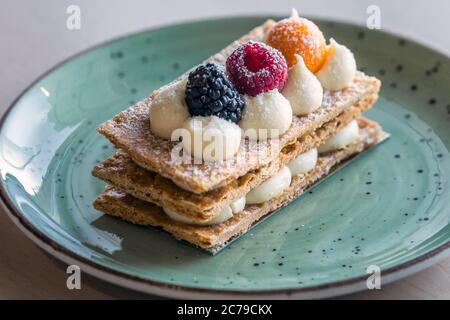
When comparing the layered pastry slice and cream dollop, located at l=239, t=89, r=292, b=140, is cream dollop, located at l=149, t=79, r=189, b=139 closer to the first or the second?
the layered pastry slice

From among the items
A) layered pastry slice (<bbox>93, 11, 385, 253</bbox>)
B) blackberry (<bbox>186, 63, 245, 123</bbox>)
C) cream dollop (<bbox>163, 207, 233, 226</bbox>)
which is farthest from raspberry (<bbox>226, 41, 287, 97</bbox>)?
cream dollop (<bbox>163, 207, 233, 226</bbox>)

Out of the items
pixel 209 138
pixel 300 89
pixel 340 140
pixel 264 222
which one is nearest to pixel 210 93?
pixel 209 138

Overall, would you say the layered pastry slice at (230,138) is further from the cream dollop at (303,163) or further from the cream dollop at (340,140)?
the cream dollop at (340,140)

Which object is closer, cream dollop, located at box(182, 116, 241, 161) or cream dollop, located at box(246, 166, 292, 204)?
cream dollop, located at box(182, 116, 241, 161)

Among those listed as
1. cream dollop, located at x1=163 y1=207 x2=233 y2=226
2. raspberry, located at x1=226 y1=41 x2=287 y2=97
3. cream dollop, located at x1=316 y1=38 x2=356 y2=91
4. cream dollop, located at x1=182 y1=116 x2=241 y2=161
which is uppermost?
raspberry, located at x1=226 y1=41 x2=287 y2=97

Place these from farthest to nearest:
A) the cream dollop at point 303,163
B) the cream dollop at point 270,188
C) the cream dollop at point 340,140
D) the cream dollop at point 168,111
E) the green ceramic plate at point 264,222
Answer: the cream dollop at point 340,140 → the cream dollop at point 303,163 → the cream dollop at point 270,188 → the cream dollop at point 168,111 → the green ceramic plate at point 264,222

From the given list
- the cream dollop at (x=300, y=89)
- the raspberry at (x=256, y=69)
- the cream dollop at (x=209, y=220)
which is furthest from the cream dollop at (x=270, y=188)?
the raspberry at (x=256, y=69)

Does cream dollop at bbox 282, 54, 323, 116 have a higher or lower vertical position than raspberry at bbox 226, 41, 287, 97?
lower

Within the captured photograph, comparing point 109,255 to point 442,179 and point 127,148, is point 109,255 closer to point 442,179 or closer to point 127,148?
point 127,148

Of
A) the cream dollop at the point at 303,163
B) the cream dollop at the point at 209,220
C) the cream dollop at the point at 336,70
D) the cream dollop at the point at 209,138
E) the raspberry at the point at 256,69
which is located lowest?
the cream dollop at the point at 209,220
